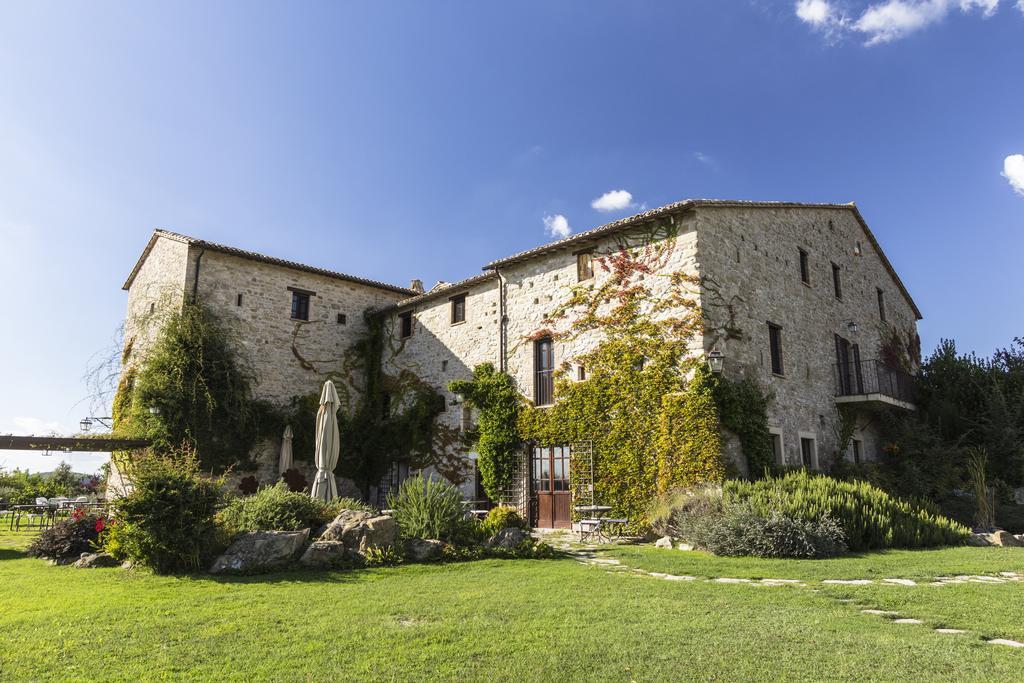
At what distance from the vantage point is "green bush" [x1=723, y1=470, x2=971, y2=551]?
10523 millimetres

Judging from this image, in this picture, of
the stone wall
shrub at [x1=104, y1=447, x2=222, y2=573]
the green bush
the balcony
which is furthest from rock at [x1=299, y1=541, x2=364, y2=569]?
the balcony

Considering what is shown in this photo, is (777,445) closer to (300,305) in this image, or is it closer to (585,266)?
(585,266)

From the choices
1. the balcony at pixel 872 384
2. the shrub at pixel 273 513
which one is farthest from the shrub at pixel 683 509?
the balcony at pixel 872 384

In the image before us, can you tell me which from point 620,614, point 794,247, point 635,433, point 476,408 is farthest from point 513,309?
point 620,614

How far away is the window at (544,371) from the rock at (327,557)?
8.25m

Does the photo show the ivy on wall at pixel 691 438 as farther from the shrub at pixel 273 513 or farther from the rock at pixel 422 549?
the shrub at pixel 273 513

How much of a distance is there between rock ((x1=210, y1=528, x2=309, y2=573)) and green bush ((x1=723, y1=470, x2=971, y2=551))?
23.7 ft

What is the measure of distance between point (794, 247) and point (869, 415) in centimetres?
547

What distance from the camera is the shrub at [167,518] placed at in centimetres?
820

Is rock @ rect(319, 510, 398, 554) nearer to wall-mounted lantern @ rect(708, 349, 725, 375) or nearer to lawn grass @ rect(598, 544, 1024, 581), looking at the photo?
lawn grass @ rect(598, 544, 1024, 581)

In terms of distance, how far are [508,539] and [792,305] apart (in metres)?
10.6

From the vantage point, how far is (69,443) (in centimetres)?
1498

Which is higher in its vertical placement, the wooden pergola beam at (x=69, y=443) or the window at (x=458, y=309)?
the window at (x=458, y=309)

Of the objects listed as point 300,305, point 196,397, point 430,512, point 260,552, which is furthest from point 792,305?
point 196,397
